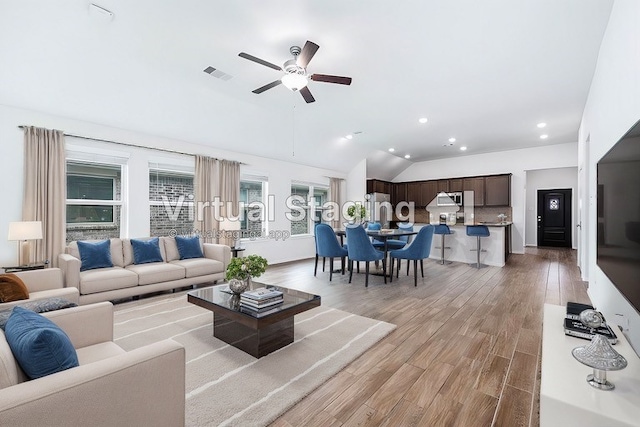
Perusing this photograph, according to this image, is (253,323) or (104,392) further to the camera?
(253,323)

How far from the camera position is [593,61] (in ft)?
11.4

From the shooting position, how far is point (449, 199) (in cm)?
907

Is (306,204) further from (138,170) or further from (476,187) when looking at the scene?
(476,187)

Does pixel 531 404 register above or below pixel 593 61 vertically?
below

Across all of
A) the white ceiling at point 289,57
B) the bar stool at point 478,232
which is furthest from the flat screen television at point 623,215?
the bar stool at point 478,232

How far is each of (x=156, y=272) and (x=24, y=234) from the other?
1423 millimetres

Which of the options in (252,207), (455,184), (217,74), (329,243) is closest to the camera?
(217,74)

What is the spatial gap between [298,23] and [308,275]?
161 inches

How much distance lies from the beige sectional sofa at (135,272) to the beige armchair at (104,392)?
2.61 metres

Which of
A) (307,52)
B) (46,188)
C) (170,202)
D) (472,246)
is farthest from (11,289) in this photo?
(472,246)

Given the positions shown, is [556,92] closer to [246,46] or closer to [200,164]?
[246,46]

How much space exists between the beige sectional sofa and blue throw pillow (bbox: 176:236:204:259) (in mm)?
82

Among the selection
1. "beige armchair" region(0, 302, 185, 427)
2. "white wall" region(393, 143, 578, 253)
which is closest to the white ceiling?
"white wall" region(393, 143, 578, 253)

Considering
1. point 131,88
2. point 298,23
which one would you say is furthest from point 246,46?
point 131,88
